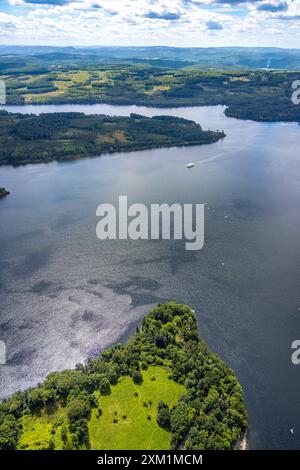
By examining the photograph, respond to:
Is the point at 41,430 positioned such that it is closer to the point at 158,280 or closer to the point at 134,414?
the point at 134,414

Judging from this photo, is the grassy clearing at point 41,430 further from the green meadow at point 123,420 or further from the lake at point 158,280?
the lake at point 158,280

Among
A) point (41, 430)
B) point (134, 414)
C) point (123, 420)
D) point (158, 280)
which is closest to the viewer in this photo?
point (41, 430)

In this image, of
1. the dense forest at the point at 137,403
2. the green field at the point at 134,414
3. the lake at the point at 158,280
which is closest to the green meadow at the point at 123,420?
the green field at the point at 134,414

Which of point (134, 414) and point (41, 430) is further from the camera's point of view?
point (134, 414)

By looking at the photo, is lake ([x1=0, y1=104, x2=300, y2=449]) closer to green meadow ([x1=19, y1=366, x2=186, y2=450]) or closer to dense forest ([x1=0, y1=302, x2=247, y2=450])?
dense forest ([x1=0, y1=302, x2=247, y2=450])

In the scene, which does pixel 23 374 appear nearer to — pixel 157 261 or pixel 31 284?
pixel 31 284

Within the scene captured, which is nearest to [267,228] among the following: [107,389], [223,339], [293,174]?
[223,339]

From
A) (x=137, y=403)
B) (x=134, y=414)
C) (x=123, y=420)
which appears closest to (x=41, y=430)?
(x=123, y=420)
